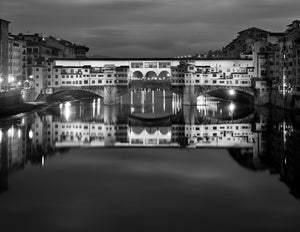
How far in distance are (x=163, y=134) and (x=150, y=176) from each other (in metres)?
9.78

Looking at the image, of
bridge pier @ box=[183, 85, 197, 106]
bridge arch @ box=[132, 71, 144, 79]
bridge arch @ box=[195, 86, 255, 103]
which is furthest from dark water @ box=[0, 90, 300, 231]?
bridge arch @ box=[132, 71, 144, 79]

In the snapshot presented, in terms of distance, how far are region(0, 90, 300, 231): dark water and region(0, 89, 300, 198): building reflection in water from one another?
52mm

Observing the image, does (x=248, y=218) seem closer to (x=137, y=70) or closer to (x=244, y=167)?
(x=244, y=167)

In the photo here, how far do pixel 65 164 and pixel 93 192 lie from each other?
13.6 ft

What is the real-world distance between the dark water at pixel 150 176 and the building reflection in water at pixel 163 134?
52 mm

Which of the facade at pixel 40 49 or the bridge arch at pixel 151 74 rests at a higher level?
the facade at pixel 40 49

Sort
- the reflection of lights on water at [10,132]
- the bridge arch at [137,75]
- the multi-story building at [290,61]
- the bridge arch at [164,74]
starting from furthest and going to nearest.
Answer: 1. the bridge arch at [137,75]
2. the bridge arch at [164,74]
3. the multi-story building at [290,61]
4. the reflection of lights on water at [10,132]

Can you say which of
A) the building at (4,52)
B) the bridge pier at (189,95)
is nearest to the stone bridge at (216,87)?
the bridge pier at (189,95)

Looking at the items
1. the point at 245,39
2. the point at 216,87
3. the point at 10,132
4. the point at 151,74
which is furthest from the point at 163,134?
the point at 245,39

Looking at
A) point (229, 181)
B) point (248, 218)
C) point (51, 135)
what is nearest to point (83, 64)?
point (51, 135)

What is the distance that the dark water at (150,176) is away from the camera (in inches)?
399

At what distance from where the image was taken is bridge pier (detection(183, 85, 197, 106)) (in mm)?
40594

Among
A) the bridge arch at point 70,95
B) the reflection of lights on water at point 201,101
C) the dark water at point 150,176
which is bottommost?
the dark water at point 150,176

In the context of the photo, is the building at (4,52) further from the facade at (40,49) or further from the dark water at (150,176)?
the dark water at (150,176)
